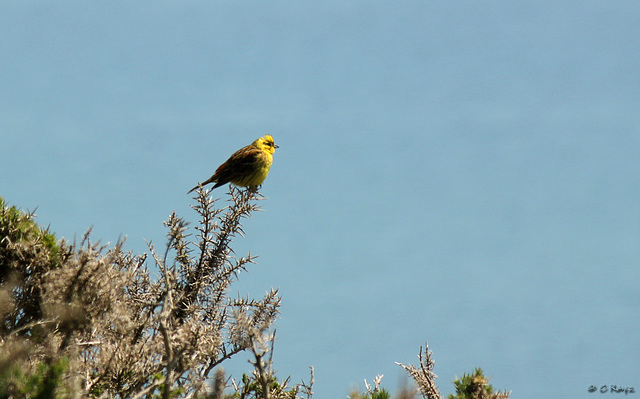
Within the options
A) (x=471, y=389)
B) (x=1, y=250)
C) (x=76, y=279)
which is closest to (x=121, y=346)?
(x=76, y=279)

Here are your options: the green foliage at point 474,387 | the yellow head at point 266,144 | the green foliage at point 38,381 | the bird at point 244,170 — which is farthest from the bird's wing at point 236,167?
the green foliage at point 38,381

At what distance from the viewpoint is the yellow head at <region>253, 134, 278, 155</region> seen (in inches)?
464

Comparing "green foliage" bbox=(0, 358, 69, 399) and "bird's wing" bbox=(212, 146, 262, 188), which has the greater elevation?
"bird's wing" bbox=(212, 146, 262, 188)

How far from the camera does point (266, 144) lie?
12.0m

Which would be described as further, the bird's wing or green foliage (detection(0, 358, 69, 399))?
the bird's wing

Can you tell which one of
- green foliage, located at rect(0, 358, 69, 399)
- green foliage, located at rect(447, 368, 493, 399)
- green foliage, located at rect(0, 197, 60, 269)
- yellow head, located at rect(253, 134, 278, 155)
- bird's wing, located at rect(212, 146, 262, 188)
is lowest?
green foliage, located at rect(0, 358, 69, 399)

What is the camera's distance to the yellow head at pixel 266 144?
11.8 metres

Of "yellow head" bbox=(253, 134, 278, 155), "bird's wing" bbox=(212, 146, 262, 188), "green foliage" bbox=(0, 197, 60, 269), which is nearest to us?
"green foliage" bbox=(0, 197, 60, 269)

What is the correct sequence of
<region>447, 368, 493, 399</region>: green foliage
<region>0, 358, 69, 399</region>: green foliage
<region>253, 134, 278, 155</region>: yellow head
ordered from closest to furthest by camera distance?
<region>0, 358, 69, 399</region>: green foliage, <region>447, 368, 493, 399</region>: green foliage, <region>253, 134, 278, 155</region>: yellow head

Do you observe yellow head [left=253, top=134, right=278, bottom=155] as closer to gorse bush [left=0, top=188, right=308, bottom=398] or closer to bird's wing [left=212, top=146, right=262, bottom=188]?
bird's wing [left=212, top=146, right=262, bottom=188]

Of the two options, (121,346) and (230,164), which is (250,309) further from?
(230,164)

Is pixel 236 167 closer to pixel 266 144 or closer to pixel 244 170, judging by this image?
pixel 244 170

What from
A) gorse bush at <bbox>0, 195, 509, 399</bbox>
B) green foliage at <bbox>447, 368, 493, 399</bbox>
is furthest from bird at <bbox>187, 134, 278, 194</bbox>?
green foliage at <bbox>447, 368, 493, 399</bbox>

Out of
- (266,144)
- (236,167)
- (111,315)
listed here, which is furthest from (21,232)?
(266,144)
